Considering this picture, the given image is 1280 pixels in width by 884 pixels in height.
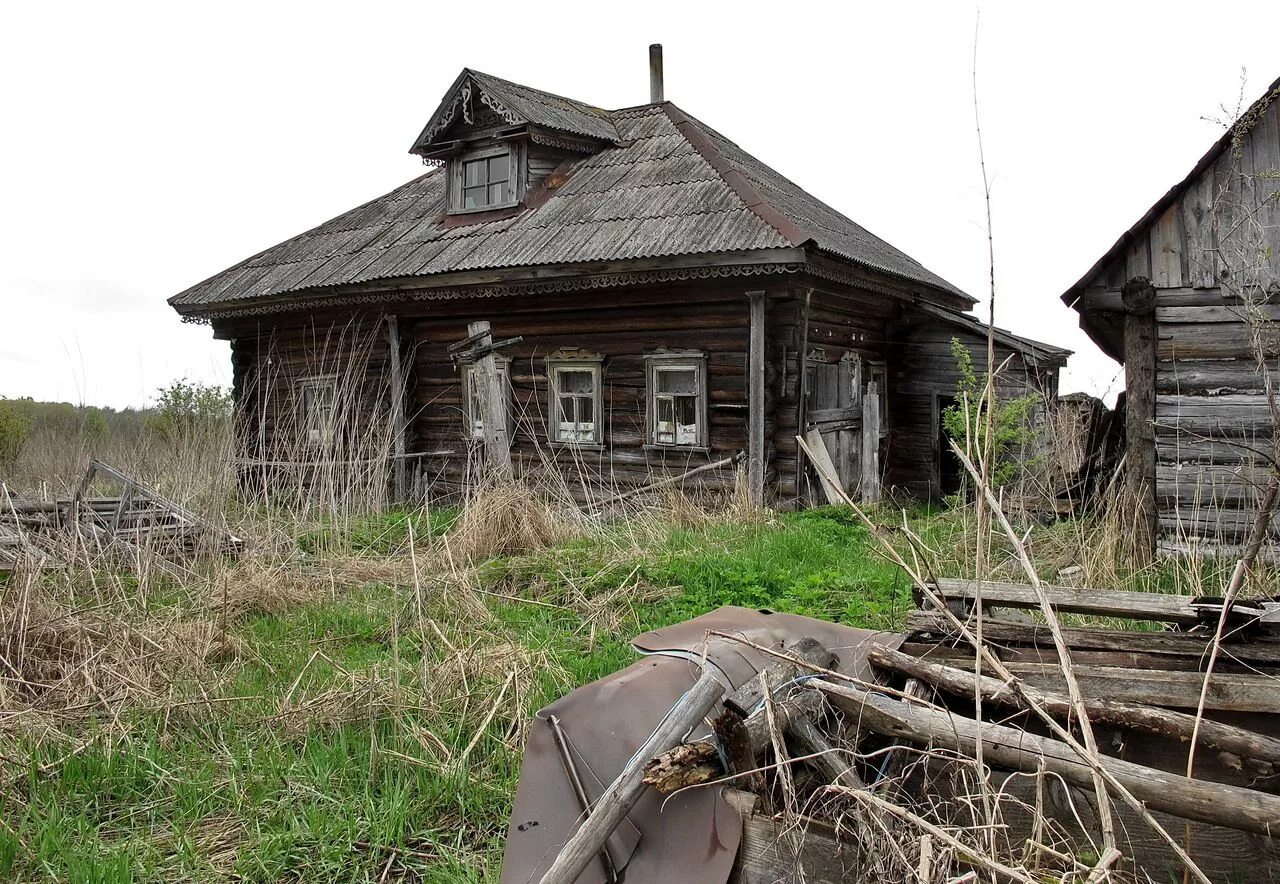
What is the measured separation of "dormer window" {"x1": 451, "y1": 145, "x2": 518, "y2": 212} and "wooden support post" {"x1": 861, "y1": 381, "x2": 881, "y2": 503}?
5.52 m

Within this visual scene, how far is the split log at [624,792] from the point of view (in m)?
2.14

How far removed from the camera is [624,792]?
2.21 meters

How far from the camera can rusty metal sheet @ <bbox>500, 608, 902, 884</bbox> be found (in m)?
2.33

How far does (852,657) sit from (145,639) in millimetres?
3540

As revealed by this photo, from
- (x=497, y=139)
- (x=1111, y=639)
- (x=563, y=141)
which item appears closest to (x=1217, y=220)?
(x=1111, y=639)

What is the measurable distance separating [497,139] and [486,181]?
2.05ft

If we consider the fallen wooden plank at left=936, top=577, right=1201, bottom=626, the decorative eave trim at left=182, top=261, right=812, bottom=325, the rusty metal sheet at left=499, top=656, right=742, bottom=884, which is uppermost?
the decorative eave trim at left=182, top=261, right=812, bottom=325

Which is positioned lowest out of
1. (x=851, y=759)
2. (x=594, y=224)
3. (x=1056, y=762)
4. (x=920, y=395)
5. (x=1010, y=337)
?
(x=851, y=759)

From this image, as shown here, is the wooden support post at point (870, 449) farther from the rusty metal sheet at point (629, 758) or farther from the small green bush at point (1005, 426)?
the rusty metal sheet at point (629, 758)

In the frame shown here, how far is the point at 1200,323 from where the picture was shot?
6.77 m

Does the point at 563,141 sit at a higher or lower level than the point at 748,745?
higher

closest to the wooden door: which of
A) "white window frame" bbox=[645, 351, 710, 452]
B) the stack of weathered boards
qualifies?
"white window frame" bbox=[645, 351, 710, 452]

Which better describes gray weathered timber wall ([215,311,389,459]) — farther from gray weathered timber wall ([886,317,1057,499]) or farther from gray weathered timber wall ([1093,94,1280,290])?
gray weathered timber wall ([1093,94,1280,290])

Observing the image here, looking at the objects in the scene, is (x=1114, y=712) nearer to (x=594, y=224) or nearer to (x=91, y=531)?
(x=91, y=531)
